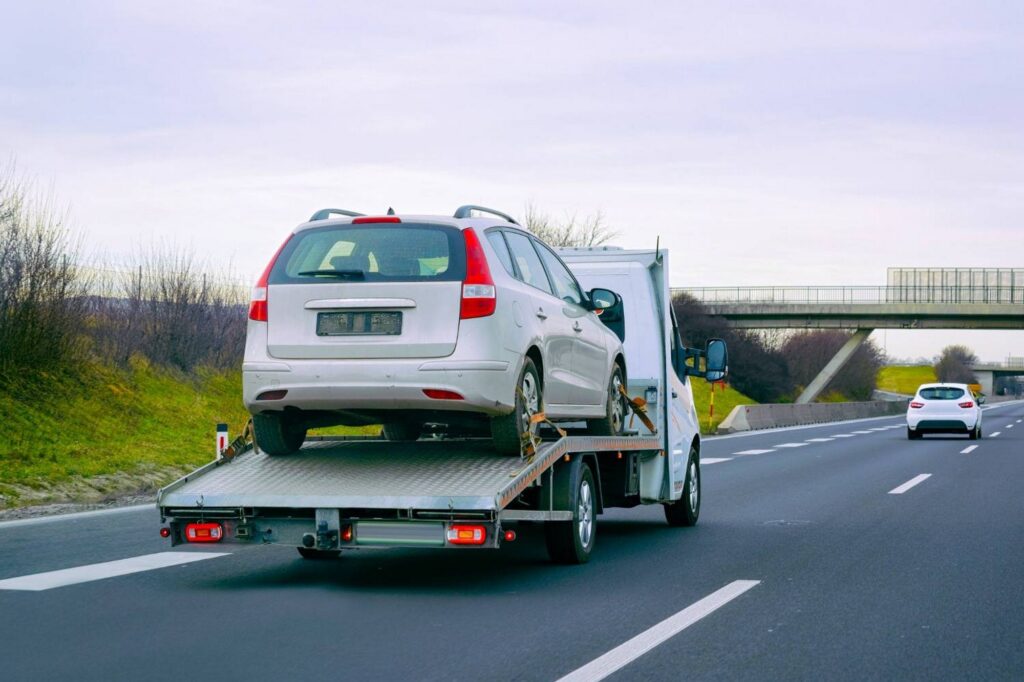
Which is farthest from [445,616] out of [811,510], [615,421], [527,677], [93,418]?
[93,418]

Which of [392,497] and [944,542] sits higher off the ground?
[392,497]

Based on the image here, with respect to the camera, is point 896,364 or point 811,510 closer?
point 811,510

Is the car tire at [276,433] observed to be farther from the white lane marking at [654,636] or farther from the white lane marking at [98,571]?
the white lane marking at [654,636]

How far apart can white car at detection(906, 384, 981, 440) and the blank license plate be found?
88.8 ft

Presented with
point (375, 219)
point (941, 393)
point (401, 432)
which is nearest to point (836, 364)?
point (941, 393)

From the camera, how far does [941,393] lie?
33.7m

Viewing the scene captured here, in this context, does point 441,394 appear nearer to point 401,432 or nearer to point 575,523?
point 575,523

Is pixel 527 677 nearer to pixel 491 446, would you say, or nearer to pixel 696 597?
pixel 696 597

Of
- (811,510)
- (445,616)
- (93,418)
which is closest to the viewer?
(445,616)

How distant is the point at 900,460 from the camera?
23.6 metres

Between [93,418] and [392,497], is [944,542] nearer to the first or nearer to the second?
[392,497]

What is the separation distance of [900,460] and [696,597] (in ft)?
54.6

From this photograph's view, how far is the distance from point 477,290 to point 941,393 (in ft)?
91.2

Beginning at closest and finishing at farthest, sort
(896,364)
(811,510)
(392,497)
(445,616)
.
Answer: (445,616) → (392,497) → (811,510) → (896,364)
